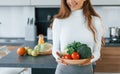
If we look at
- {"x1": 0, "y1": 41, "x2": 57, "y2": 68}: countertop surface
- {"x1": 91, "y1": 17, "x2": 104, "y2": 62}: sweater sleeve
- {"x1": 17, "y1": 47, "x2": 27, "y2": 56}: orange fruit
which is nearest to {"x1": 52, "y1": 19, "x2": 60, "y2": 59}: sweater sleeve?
{"x1": 91, "y1": 17, "x2": 104, "y2": 62}: sweater sleeve

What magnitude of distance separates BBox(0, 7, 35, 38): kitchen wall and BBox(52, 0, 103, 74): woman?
241cm

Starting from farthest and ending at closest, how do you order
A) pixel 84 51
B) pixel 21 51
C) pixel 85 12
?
pixel 21 51 < pixel 85 12 < pixel 84 51

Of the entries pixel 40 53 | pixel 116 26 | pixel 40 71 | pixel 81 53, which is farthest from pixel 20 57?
pixel 116 26

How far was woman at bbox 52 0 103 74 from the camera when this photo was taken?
164cm

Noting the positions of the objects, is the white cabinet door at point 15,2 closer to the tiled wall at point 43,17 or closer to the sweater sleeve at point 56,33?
the tiled wall at point 43,17

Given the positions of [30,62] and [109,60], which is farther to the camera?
[109,60]

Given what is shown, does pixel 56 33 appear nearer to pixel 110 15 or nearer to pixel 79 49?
pixel 79 49

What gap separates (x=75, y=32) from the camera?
1.65 metres

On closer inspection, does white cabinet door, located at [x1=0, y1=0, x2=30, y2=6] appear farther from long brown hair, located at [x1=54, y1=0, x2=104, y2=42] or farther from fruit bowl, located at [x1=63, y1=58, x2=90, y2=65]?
fruit bowl, located at [x1=63, y1=58, x2=90, y2=65]

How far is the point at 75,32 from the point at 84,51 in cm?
14

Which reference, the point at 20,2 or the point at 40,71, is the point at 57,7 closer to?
the point at 20,2

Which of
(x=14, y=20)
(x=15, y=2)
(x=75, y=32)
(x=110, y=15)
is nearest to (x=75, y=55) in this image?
(x=75, y=32)

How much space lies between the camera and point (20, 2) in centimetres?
376

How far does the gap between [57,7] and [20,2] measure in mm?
573
